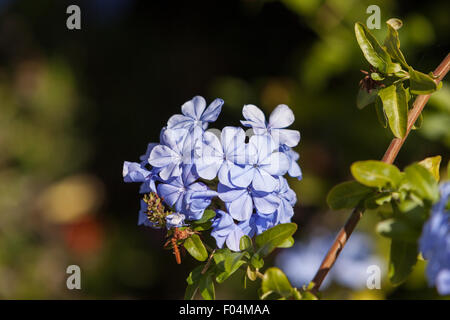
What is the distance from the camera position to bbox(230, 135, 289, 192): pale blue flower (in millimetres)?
868

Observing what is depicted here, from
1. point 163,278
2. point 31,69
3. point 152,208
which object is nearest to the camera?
point 152,208

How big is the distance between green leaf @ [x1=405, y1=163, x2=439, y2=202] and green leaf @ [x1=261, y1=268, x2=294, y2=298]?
0.92ft

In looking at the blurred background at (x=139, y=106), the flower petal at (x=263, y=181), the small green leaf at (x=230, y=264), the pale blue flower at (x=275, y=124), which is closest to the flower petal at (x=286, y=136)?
the pale blue flower at (x=275, y=124)

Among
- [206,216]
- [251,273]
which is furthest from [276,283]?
[206,216]

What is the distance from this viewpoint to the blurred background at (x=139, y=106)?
1.99 m

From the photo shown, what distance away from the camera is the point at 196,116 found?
3.25 ft

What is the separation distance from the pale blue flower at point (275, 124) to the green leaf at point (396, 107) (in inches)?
7.0

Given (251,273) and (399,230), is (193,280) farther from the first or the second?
(399,230)

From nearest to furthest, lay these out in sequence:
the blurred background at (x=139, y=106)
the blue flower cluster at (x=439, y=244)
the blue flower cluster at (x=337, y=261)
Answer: the blue flower cluster at (x=439, y=244) → the blue flower cluster at (x=337, y=261) → the blurred background at (x=139, y=106)

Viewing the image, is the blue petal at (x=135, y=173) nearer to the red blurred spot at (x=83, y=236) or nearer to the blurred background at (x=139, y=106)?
the blurred background at (x=139, y=106)

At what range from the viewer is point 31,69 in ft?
9.20

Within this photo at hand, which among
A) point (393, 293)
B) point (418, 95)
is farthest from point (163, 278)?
point (418, 95)
